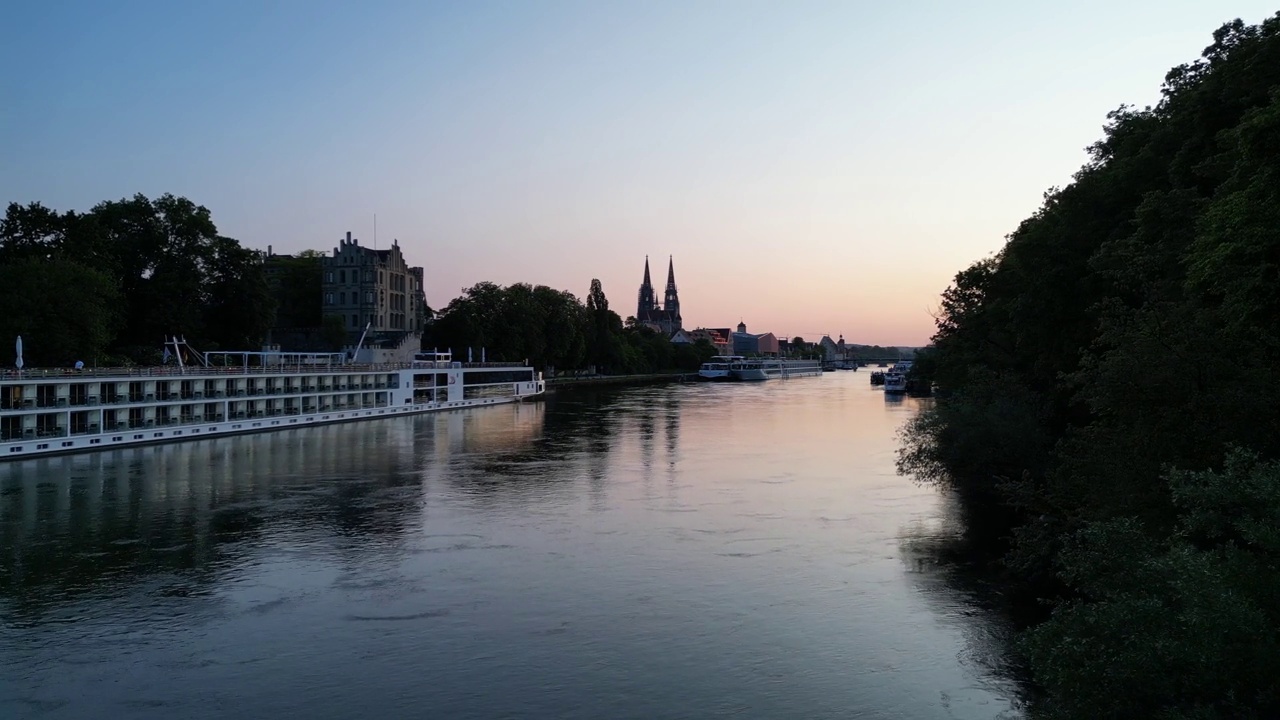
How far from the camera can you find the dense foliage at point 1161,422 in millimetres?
11672

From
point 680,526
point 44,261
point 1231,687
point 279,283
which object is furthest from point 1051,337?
point 279,283

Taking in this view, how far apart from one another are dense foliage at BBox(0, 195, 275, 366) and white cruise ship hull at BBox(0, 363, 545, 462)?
10.1 meters

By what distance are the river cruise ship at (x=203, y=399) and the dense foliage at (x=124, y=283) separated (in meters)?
6.34

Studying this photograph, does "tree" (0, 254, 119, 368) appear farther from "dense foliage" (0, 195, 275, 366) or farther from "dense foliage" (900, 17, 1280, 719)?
"dense foliage" (900, 17, 1280, 719)

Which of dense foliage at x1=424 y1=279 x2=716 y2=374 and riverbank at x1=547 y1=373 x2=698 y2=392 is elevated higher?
dense foliage at x1=424 y1=279 x2=716 y2=374

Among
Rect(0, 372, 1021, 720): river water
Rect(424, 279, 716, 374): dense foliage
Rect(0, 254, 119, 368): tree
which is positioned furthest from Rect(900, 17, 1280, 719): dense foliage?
Rect(424, 279, 716, 374): dense foliage

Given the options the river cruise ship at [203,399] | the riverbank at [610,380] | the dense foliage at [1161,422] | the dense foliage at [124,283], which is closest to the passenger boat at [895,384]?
the riverbank at [610,380]

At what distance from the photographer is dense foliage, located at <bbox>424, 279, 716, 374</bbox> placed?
405 feet

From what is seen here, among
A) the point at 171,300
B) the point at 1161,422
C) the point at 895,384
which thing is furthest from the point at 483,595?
the point at 895,384

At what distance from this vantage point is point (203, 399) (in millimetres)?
65562

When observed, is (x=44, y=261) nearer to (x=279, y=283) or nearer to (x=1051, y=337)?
(x=279, y=283)

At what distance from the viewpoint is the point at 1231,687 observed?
1127 cm

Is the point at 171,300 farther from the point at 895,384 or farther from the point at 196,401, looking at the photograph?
the point at 895,384

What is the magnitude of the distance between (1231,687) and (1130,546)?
3.31m
